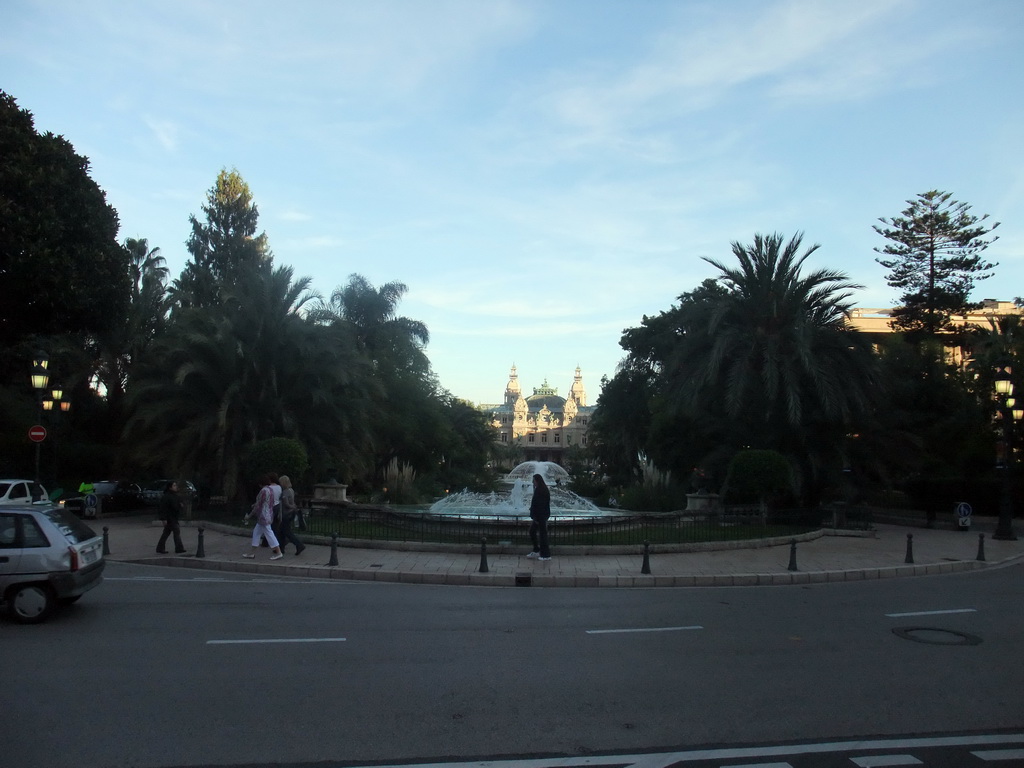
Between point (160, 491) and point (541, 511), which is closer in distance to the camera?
point (541, 511)

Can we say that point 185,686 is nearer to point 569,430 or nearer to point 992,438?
point 992,438

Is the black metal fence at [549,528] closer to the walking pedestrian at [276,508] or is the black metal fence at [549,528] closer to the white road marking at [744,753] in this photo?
the walking pedestrian at [276,508]

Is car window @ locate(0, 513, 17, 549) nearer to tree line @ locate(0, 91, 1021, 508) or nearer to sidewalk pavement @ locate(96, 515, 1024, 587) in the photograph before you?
sidewalk pavement @ locate(96, 515, 1024, 587)

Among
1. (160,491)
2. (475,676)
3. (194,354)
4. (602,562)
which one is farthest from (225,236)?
(475,676)

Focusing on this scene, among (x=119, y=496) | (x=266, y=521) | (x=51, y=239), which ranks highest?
(x=51, y=239)

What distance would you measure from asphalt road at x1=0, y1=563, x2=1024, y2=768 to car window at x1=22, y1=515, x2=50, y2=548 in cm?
99

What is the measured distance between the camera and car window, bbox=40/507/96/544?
33.6ft

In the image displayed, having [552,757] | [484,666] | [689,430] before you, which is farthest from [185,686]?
[689,430]

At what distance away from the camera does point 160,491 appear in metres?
33.7

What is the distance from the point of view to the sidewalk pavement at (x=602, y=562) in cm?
1498

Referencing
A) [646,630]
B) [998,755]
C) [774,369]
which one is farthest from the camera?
[774,369]

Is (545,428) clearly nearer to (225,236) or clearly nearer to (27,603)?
(225,236)

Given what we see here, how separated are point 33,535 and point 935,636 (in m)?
10.9

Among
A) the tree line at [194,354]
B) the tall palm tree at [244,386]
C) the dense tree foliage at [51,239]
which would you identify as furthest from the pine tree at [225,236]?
the dense tree foliage at [51,239]
